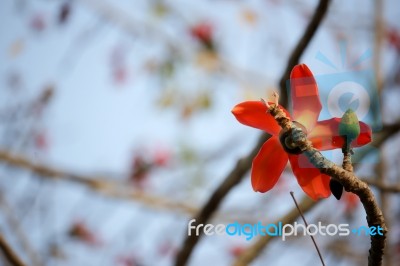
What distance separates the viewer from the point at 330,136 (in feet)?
0.94

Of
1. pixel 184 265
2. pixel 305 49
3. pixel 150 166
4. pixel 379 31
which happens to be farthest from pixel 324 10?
pixel 150 166

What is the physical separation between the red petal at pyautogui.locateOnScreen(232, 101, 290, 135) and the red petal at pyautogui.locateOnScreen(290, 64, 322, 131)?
14mm

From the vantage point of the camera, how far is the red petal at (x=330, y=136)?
11.1 inches

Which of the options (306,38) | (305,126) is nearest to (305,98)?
(305,126)

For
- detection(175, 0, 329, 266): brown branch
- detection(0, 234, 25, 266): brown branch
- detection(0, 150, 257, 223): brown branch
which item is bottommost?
detection(0, 150, 257, 223): brown branch

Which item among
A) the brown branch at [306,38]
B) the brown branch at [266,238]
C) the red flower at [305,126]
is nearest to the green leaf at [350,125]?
the red flower at [305,126]

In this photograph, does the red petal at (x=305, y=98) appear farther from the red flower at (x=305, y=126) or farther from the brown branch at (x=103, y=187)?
the brown branch at (x=103, y=187)

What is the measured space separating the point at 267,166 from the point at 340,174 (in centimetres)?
5

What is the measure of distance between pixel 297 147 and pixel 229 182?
18.1 inches

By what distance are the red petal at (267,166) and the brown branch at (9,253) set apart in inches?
18.2

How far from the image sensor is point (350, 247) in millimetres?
1307

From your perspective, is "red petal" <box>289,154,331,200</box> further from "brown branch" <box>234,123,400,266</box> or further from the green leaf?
"brown branch" <box>234,123,400,266</box>

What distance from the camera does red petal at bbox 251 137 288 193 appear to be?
0.95 ft

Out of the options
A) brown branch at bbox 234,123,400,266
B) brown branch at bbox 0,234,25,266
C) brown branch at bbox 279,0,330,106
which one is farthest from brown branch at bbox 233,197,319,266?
brown branch at bbox 0,234,25,266
